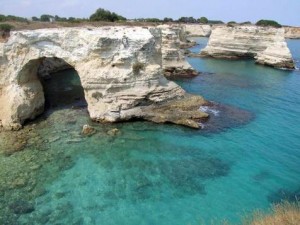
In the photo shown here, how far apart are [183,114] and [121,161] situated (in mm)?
8119

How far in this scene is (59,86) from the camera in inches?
1394

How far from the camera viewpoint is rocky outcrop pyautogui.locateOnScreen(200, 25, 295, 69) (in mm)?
55062

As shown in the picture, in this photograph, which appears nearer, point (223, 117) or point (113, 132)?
point (113, 132)

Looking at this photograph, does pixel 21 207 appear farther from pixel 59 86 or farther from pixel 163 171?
pixel 59 86

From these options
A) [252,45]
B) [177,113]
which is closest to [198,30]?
[252,45]

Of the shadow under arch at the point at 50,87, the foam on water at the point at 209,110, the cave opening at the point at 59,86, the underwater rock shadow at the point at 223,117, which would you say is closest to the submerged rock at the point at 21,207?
the shadow under arch at the point at 50,87

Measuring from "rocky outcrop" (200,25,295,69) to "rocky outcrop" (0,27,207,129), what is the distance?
3433 centimetres

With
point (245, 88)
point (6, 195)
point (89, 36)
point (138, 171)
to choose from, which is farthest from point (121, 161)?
point (245, 88)

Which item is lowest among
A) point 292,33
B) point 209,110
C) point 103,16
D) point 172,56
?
point 209,110

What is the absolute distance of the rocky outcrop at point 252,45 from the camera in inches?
2168

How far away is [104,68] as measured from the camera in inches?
1011

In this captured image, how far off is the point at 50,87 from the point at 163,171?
65.7 feet

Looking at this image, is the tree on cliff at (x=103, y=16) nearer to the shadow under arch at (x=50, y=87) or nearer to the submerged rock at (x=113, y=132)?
the shadow under arch at (x=50, y=87)

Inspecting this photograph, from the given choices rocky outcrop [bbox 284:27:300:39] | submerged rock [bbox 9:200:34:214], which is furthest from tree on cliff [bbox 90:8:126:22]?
rocky outcrop [bbox 284:27:300:39]
